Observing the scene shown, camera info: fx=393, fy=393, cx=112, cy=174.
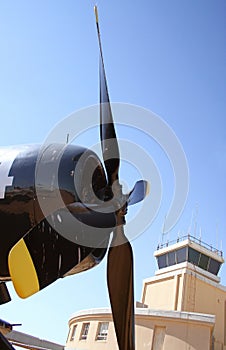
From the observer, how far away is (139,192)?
7.05m

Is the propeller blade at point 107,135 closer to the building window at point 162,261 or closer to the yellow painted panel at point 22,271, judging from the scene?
the yellow painted panel at point 22,271

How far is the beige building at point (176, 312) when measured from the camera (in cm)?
3322

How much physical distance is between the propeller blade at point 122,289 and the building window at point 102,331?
2980cm

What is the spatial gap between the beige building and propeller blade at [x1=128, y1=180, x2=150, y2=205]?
29102mm

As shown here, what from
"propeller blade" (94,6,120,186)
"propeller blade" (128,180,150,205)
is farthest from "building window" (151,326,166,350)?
"propeller blade" (94,6,120,186)

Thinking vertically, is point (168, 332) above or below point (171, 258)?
below

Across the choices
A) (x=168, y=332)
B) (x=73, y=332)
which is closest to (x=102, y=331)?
(x=73, y=332)

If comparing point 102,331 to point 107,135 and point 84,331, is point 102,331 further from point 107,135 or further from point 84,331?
point 107,135

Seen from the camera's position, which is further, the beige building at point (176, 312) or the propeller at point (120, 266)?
the beige building at point (176, 312)

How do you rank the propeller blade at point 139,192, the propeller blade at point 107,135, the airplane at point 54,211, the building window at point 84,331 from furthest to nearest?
the building window at point 84,331 → the propeller blade at point 139,192 → the propeller blade at point 107,135 → the airplane at point 54,211

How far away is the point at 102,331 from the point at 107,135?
31.6 metres

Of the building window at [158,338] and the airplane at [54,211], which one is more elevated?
the airplane at [54,211]

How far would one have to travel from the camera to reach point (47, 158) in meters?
6.25

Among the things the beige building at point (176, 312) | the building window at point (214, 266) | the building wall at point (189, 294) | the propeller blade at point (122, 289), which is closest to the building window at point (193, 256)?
the beige building at point (176, 312)
